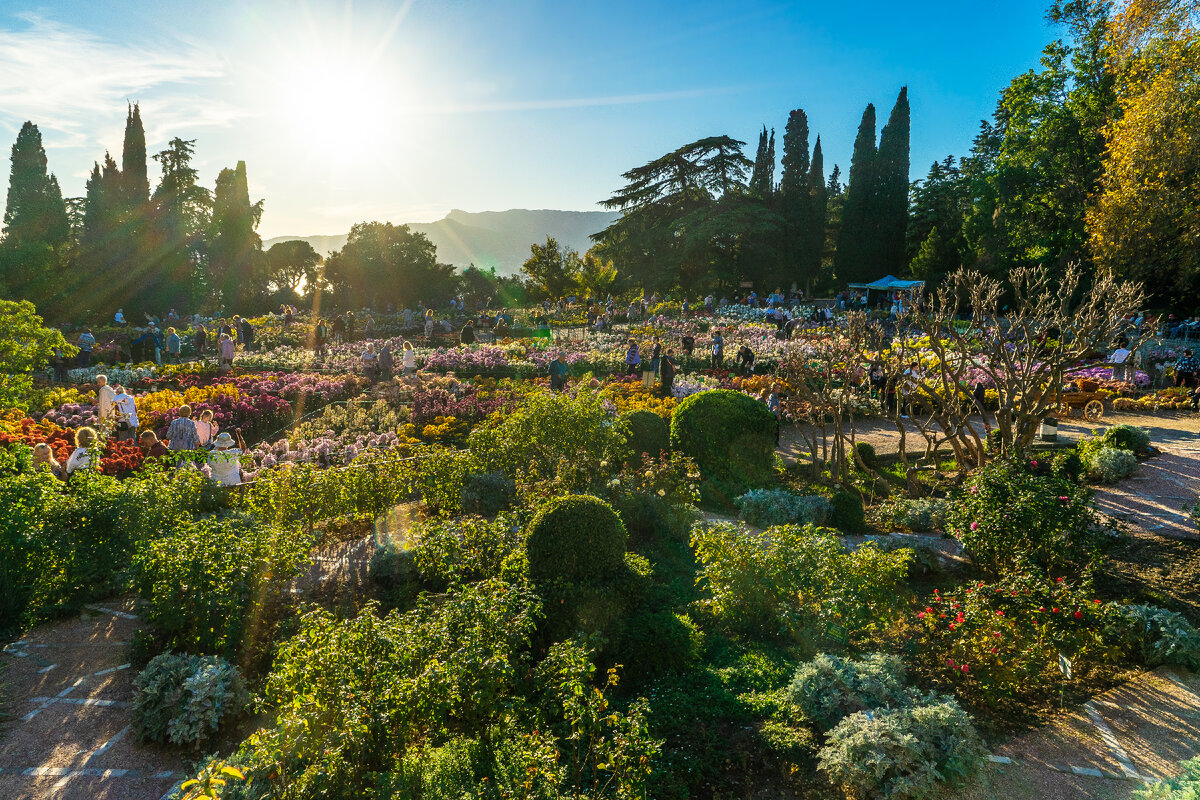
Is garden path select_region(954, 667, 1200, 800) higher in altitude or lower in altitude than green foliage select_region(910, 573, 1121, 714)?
lower

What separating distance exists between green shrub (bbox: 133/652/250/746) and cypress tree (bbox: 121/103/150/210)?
45.0 metres

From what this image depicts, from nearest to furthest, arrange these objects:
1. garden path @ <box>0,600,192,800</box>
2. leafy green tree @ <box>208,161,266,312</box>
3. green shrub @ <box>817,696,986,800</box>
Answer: green shrub @ <box>817,696,986,800</box>, garden path @ <box>0,600,192,800</box>, leafy green tree @ <box>208,161,266,312</box>

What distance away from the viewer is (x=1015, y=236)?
28.7 metres

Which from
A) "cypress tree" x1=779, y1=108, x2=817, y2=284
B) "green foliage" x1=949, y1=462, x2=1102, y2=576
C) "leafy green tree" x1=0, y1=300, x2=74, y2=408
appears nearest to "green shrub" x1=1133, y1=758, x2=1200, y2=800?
"green foliage" x1=949, y1=462, x2=1102, y2=576

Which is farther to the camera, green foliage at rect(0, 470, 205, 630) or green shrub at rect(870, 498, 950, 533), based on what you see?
green shrub at rect(870, 498, 950, 533)

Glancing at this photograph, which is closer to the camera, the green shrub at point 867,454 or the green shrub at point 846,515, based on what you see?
the green shrub at point 846,515

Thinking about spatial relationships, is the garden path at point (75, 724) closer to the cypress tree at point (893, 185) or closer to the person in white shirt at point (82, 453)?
the person in white shirt at point (82, 453)

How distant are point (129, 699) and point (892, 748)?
5179 mm

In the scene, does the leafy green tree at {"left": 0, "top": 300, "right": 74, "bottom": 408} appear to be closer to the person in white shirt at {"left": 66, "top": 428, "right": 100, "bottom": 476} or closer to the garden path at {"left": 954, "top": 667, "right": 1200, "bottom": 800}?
the person in white shirt at {"left": 66, "top": 428, "right": 100, "bottom": 476}

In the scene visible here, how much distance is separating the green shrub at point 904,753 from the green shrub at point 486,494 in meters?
4.56

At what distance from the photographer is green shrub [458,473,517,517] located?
24.7 feet

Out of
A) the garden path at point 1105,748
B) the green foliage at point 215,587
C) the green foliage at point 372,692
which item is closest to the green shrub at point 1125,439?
the garden path at point 1105,748

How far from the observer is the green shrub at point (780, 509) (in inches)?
314

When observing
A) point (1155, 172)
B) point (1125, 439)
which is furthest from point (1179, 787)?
point (1155, 172)
